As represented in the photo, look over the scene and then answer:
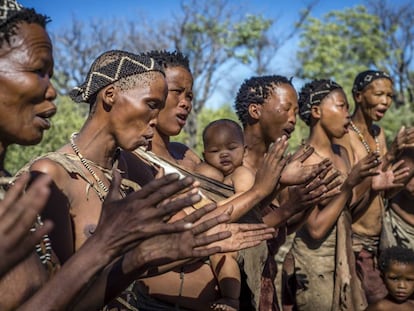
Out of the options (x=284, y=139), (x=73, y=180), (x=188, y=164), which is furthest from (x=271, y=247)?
(x=73, y=180)

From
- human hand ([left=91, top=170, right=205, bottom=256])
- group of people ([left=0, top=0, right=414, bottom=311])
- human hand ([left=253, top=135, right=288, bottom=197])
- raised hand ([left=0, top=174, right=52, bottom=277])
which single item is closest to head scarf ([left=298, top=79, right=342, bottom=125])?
group of people ([left=0, top=0, right=414, bottom=311])

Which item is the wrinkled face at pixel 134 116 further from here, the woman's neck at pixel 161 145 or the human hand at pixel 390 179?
the human hand at pixel 390 179

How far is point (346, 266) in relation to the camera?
5.17 metres

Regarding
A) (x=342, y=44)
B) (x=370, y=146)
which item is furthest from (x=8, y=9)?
(x=342, y=44)

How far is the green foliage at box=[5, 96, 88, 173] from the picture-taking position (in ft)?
44.7

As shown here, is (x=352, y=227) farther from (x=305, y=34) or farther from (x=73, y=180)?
(x=305, y=34)

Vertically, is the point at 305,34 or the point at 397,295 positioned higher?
the point at 305,34

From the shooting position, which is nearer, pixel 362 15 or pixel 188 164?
pixel 188 164

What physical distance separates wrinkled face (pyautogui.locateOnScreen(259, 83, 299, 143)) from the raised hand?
325 centimetres

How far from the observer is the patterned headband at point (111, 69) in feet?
9.98

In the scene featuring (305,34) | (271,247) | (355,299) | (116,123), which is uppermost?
(305,34)

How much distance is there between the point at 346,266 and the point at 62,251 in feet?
10.6

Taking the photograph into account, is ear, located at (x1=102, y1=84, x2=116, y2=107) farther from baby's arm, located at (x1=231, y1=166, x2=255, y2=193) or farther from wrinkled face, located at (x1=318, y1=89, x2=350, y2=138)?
wrinkled face, located at (x1=318, y1=89, x2=350, y2=138)

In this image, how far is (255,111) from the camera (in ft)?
16.0
